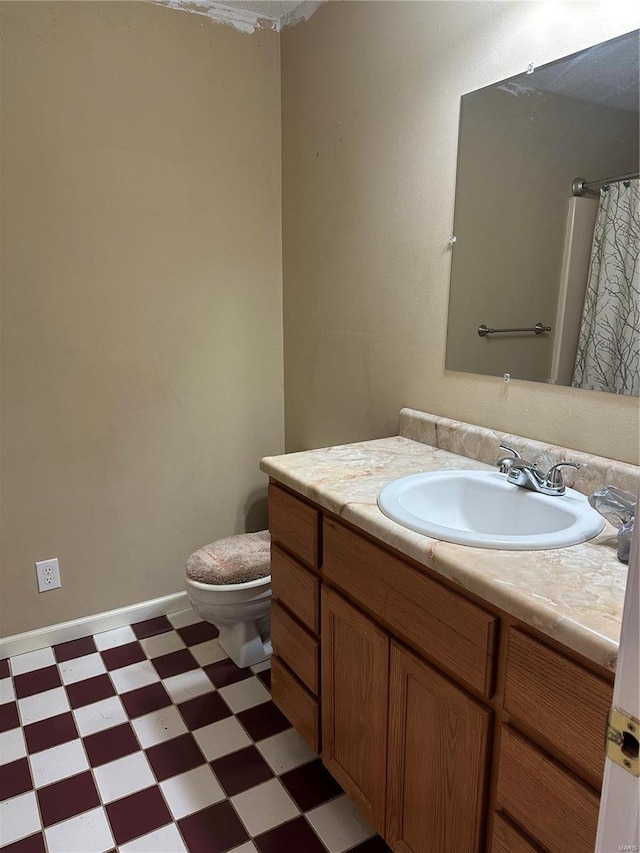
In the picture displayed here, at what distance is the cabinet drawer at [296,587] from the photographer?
4.78 feet

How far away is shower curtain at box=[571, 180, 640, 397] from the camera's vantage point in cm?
121

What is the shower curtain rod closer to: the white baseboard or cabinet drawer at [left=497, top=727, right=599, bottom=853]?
cabinet drawer at [left=497, top=727, right=599, bottom=853]

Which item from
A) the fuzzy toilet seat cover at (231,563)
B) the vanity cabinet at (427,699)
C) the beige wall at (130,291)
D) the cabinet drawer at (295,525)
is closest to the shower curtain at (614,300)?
the vanity cabinet at (427,699)

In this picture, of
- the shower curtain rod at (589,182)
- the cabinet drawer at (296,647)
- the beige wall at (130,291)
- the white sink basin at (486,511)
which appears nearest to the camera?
→ the white sink basin at (486,511)

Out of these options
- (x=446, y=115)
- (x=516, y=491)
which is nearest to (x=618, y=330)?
(x=516, y=491)

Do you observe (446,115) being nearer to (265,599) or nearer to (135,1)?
(135,1)

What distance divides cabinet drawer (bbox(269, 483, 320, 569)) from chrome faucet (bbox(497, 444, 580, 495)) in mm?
459

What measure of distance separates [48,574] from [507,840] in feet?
5.77

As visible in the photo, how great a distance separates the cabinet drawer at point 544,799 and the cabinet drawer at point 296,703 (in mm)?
656

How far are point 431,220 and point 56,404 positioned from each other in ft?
4.55

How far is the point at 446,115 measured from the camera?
160 centimetres

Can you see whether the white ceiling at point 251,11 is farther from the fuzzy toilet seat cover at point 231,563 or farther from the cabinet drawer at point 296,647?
the cabinet drawer at point 296,647

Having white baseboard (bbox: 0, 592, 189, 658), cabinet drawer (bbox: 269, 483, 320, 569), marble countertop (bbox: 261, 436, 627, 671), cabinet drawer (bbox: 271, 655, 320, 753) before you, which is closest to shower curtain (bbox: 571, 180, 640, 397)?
marble countertop (bbox: 261, 436, 627, 671)

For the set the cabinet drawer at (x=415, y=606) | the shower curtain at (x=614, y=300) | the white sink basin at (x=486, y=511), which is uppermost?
the shower curtain at (x=614, y=300)
